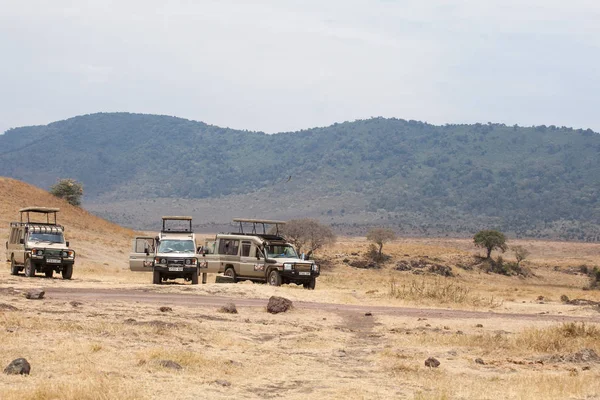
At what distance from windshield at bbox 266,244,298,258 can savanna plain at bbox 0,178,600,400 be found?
2499 mm

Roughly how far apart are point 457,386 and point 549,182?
18714 centimetres

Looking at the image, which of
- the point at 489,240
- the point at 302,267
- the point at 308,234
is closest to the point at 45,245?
the point at 302,267

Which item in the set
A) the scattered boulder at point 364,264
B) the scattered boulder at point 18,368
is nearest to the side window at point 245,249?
the scattered boulder at point 18,368

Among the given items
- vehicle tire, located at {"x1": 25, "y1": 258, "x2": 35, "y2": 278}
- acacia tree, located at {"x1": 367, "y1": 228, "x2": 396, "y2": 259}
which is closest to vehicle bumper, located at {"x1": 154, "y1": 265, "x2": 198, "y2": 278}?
vehicle tire, located at {"x1": 25, "y1": 258, "x2": 35, "y2": 278}

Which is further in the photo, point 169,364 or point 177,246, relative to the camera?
point 177,246

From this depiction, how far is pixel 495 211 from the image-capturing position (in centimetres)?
17900

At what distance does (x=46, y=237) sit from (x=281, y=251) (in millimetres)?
9715

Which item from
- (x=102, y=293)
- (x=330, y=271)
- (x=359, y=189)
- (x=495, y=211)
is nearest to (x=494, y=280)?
(x=330, y=271)

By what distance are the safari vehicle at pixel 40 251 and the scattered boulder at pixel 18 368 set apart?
940 inches

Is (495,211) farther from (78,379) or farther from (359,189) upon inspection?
(78,379)

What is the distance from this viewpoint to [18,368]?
12680 mm

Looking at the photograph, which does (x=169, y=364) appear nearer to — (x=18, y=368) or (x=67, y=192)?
(x=18, y=368)

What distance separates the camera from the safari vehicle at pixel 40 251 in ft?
118

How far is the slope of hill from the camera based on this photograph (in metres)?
61.1
